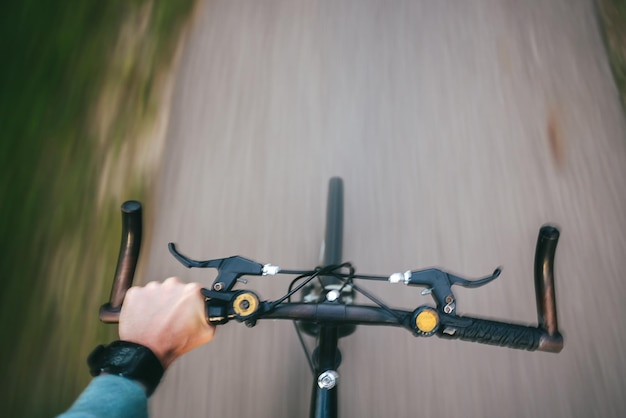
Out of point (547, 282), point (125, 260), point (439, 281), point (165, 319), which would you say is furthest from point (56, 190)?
point (547, 282)

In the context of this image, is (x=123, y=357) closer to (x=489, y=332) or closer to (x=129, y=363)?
(x=129, y=363)

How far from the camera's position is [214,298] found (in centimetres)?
74

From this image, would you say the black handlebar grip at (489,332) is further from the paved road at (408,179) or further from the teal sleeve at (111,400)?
the paved road at (408,179)

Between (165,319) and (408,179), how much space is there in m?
1.16

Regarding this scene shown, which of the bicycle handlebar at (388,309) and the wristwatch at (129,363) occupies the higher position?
the bicycle handlebar at (388,309)

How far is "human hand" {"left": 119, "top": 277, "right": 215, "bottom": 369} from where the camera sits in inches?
27.1

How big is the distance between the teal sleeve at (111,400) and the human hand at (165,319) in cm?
7

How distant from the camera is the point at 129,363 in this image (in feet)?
2.06

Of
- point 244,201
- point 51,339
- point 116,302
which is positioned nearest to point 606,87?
point 244,201

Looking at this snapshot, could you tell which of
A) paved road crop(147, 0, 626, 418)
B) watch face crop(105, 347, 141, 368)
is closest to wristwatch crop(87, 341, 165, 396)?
watch face crop(105, 347, 141, 368)

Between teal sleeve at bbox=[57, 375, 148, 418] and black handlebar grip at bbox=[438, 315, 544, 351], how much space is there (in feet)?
1.52

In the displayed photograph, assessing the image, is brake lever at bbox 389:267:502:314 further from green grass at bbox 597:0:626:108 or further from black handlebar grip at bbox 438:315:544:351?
green grass at bbox 597:0:626:108

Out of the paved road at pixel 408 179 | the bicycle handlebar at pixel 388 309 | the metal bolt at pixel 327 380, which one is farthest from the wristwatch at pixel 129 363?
the paved road at pixel 408 179

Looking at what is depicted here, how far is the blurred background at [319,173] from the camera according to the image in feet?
4.09
